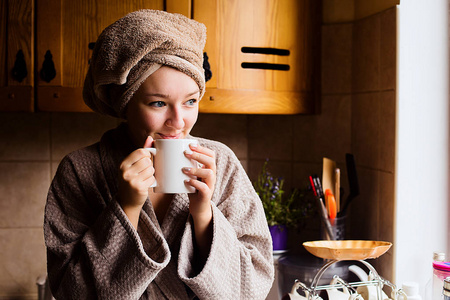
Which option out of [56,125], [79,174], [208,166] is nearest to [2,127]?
[56,125]

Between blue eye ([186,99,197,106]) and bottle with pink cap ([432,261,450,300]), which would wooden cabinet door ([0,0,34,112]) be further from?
bottle with pink cap ([432,261,450,300])

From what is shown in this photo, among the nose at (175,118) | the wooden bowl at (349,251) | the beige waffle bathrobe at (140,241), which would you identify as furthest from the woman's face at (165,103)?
the wooden bowl at (349,251)

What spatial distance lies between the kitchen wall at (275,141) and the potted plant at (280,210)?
0.35 ft

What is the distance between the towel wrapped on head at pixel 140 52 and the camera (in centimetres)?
94

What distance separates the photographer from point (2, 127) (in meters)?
1.86

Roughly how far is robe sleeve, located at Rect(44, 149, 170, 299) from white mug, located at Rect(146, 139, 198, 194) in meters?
0.13

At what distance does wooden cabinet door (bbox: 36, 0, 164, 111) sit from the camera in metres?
1.52

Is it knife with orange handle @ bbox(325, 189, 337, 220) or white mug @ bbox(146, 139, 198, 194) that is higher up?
white mug @ bbox(146, 139, 198, 194)

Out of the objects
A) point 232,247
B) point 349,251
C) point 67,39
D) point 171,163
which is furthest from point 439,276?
point 67,39

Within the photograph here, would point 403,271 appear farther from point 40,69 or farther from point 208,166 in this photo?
point 40,69

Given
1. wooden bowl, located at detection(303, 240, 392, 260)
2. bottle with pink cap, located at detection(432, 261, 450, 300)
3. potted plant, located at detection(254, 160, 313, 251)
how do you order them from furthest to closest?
potted plant, located at detection(254, 160, 313, 251) → bottle with pink cap, located at detection(432, 261, 450, 300) → wooden bowl, located at detection(303, 240, 392, 260)

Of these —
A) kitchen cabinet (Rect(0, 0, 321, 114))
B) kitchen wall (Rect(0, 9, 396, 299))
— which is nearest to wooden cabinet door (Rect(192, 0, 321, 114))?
kitchen cabinet (Rect(0, 0, 321, 114))

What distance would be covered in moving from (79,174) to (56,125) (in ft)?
2.77

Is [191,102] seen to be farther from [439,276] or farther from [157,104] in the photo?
[439,276]
